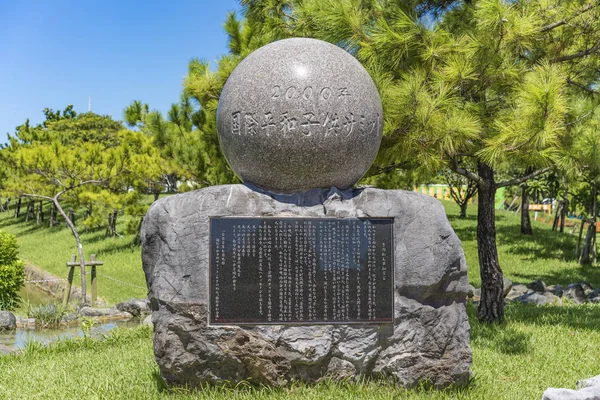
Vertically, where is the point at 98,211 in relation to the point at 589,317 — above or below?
above

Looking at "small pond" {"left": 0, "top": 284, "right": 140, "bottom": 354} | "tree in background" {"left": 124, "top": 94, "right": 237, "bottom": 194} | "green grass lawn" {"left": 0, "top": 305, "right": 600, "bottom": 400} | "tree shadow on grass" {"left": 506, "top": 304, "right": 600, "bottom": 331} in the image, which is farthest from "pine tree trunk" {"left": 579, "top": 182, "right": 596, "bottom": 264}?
"small pond" {"left": 0, "top": 284, "right": 140, "bottom": 354}

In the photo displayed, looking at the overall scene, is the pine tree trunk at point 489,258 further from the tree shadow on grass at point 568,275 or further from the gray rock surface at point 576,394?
the tree shadow on grass at point 568,275

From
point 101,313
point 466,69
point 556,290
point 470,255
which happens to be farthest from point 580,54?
point 470,255

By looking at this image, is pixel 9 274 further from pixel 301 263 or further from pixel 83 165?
pixel 301 263

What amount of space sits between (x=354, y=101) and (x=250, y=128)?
2.70 ft

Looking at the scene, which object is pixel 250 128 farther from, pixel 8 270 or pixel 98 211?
pixel 98 211

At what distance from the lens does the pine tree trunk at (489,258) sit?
22.2 feet

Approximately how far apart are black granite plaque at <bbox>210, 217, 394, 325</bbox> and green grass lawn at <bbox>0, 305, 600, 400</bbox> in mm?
537

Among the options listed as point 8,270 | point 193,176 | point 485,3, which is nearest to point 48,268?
point 8,270

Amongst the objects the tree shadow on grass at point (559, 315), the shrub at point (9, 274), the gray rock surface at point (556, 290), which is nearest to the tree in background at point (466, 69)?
the tree shadow on grass at point (559, 315)

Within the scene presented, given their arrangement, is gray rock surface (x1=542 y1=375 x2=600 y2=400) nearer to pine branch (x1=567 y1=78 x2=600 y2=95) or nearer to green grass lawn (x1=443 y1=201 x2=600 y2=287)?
pine branch (x1=567 y1=78 x2=600 y2=95)

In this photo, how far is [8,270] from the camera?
34.5 ft

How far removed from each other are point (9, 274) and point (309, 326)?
28.1 feet

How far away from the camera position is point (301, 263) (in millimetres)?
4188
